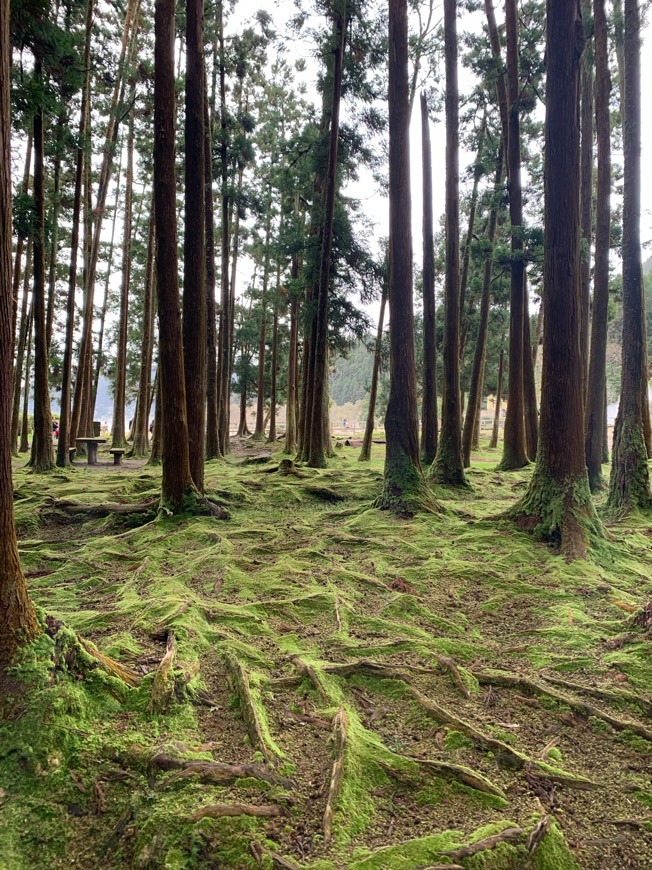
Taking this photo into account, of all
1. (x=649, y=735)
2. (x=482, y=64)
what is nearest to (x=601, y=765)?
(x=649, y=735)

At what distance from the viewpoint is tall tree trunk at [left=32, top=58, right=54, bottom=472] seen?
10383mm

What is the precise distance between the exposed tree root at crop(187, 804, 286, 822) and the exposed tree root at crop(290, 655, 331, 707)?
89 centimetres

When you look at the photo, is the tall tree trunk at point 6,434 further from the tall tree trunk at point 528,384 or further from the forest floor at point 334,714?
the tall tree trunk at point 528,384

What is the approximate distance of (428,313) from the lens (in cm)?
1191

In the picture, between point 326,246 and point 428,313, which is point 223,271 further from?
point 428,313

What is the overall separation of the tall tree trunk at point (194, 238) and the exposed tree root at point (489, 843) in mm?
6658

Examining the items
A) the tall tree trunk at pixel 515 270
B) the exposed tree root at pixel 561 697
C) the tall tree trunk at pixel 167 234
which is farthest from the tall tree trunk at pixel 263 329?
the exposed tree root at pixel 561 697

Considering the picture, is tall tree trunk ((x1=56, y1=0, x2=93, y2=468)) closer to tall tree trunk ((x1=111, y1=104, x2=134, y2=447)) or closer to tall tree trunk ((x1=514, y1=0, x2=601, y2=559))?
tall tree trunk ((x1=111, y1=104, x2=134, y2=447))

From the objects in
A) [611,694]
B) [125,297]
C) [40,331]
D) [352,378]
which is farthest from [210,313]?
[352,378]

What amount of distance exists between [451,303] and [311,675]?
9.87 metres

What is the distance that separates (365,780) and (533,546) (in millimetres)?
4229

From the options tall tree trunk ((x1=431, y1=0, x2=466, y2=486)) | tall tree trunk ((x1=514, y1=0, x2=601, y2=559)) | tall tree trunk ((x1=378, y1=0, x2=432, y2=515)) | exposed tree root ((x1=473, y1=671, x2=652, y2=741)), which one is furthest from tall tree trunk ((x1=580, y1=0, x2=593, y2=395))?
exposed tree root ((x1=473, y1=671, x2=652, y2=741))

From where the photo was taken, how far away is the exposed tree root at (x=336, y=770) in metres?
1.93

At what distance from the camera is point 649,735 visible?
256 cm
